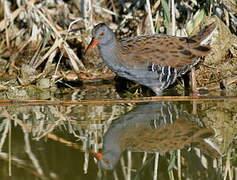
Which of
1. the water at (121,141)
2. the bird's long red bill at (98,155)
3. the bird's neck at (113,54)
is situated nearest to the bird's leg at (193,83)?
the water at (121,141)

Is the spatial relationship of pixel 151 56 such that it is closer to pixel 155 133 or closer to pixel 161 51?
pixel 161 51

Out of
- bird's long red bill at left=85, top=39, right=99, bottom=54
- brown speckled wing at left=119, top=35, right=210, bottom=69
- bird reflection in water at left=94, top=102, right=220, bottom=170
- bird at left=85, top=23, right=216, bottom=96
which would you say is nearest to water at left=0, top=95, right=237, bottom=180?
bird reflection in water at left=94, top=102, right=220, bottom=170

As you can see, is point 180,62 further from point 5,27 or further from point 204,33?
point 5,27

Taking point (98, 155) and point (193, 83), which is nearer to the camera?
point (98, 155)

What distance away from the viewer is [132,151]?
4.32m

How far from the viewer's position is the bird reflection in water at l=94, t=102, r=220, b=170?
14.2 ft

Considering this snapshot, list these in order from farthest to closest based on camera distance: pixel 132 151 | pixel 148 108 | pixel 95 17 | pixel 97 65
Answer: pixel 95 17, pixel 97 65, pixel 148 108, pixel 132 151

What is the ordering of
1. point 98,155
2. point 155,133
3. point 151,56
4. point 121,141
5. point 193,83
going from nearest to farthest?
1. point 98,155
2. point 121,141
3. point 155,133
4. point 151,56
5. point 193,83

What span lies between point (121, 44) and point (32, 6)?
62.9 inches

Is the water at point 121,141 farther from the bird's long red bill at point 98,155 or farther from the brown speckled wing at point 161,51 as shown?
the brown speckled wing at point 161,51

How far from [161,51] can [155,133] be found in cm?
123

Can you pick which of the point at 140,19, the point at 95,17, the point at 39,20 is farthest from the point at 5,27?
Result: the point at 140,19

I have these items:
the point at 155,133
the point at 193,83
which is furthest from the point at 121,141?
the point at 193,83

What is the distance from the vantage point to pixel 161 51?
5684 mm
